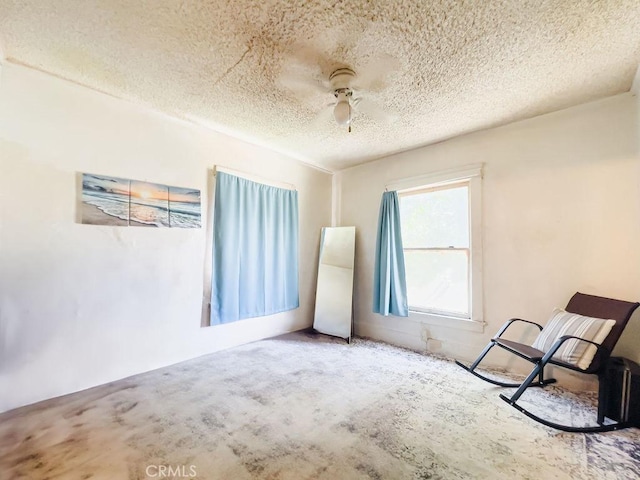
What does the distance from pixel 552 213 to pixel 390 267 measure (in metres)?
1.69

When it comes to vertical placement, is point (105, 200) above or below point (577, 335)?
above

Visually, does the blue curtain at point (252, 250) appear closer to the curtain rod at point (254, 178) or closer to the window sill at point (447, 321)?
the curtain rod at point (254, 178)

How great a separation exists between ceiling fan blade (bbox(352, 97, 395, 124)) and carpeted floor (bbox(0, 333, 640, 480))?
249 cm

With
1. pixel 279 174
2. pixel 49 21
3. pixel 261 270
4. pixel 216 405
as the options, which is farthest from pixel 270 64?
pixel 216 405

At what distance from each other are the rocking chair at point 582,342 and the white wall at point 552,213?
0.29 meters

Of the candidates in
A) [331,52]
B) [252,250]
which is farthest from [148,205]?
[331,52]

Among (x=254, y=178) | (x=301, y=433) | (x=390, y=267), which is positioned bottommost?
(x=301, y=433)

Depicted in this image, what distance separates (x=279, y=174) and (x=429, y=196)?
2.00 meters

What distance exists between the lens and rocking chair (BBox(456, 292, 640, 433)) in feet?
6.35

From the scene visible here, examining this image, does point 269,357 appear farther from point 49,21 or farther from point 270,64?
point 49,21

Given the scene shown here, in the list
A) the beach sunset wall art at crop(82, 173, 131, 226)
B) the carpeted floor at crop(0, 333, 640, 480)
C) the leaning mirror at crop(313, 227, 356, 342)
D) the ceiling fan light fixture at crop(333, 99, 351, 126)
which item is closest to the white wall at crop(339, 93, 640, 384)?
the carpeted floor at crop(0, 333, 640, 480)

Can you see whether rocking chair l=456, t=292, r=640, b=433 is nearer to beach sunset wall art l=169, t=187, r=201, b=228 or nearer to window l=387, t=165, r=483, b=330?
window l=387, t=165, r=483, b=330

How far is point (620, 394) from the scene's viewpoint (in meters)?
1.88

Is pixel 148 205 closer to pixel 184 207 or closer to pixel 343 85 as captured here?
pixel 184 207
